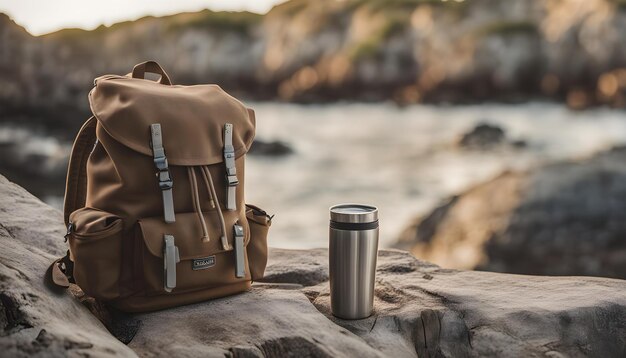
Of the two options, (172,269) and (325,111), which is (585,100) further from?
(172,269)

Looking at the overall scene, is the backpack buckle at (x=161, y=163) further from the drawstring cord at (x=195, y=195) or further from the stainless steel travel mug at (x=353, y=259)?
the stainless steel travel mug at (x=353, y=259)

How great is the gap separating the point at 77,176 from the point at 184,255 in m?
0.63

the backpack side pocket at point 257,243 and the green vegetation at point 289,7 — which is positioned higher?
the green vegetation at point 289,7

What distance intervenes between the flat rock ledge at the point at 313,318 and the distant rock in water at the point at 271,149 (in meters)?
12.9

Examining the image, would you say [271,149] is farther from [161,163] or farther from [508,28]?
[161,163]

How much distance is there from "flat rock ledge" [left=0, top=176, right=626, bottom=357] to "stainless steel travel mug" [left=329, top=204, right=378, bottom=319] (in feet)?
0.22

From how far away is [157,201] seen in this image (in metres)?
2.24

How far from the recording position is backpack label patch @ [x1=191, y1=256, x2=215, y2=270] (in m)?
2.29

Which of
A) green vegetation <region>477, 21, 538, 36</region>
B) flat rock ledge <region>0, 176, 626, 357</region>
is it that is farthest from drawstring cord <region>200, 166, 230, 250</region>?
green vegetation <region>477, 21, 538, 36</region>

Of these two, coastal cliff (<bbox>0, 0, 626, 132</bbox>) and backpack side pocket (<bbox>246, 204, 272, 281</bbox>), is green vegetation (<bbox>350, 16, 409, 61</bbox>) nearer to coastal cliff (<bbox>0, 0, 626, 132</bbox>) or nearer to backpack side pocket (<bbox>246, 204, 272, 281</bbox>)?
coastal cliff (<bbox>0, 0, 626, 132</bbox>)

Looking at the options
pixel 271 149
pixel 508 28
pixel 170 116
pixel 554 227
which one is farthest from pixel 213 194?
pixel 508 28

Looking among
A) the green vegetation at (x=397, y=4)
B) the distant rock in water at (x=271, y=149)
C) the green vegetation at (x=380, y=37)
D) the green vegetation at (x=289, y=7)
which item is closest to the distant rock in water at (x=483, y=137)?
the distant rock in water at (x=271, y=149)

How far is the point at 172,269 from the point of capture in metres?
2.21

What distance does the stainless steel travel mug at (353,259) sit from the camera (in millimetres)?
2320
